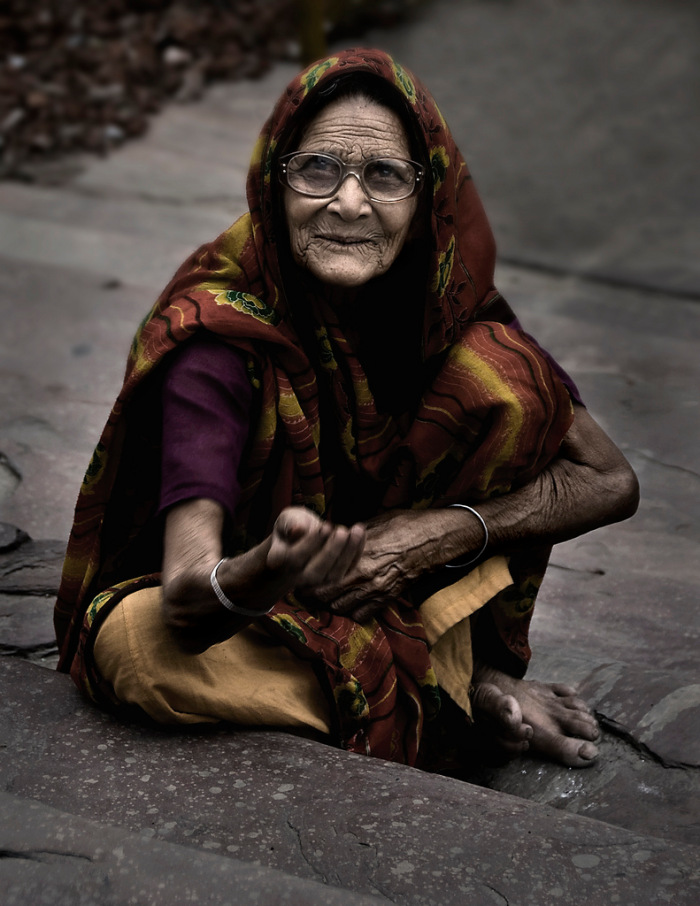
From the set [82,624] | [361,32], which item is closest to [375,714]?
[82,624]

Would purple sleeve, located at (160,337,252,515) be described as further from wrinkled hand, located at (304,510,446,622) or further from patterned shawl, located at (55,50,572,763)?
wrinkled hand, located at (304,510,446,622)

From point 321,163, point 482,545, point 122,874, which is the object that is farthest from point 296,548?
point 321,163

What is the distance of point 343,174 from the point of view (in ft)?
6.97

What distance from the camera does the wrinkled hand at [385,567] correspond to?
7.24 ft

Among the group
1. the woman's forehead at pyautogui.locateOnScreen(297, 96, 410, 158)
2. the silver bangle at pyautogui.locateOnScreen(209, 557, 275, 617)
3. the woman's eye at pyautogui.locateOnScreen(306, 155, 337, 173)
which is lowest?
the silver bangle at pyautogui.locateOnScreen(209, 557, 275, 617)

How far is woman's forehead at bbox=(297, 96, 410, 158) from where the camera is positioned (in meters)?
2.12

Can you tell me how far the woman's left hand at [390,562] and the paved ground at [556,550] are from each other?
0.93 feet

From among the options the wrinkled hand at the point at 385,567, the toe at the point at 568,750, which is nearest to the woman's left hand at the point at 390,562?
the wrinkled hand at the point at 385,567

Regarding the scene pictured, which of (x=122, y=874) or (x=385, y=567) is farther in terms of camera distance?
(x=385, y=567)

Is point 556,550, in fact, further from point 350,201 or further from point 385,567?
point 350,201

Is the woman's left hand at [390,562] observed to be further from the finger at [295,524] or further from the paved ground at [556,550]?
the finger at [295,524]

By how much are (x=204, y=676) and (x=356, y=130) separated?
0.99 meters

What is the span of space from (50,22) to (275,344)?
19.2 feet

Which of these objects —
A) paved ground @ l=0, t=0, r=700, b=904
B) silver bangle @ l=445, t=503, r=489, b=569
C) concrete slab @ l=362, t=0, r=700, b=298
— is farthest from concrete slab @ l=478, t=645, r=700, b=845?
concrete slab @ l=362, t=0, r=700, b=298
